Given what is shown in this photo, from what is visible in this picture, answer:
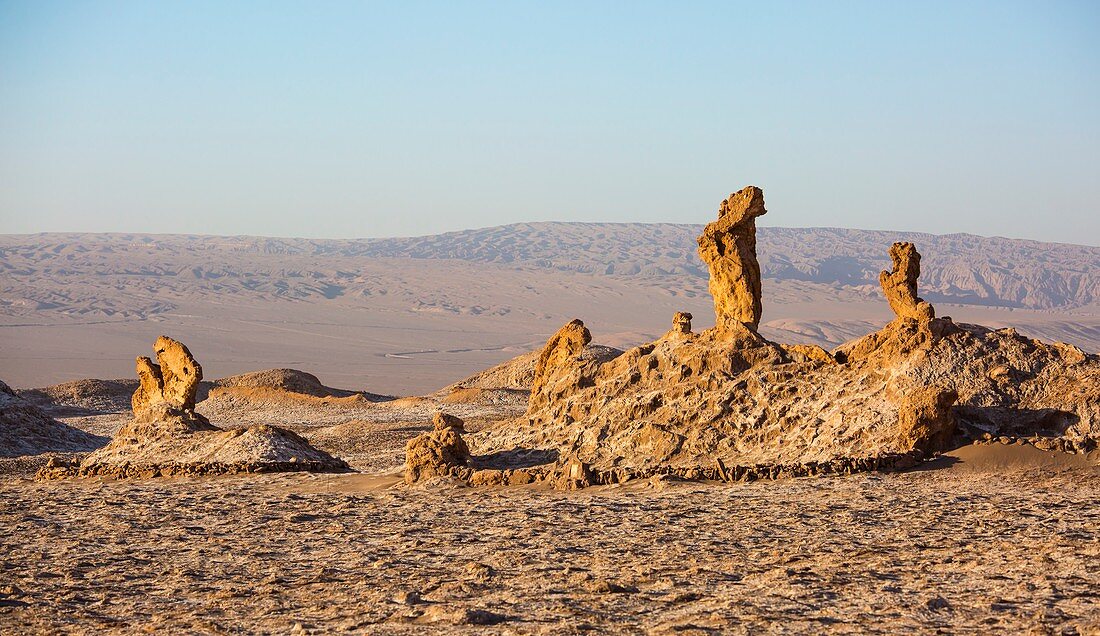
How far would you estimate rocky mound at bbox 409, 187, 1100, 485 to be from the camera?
41.2ft

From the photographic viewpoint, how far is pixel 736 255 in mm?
16234

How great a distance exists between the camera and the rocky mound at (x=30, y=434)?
65.6 feet

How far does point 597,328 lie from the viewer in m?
95.9

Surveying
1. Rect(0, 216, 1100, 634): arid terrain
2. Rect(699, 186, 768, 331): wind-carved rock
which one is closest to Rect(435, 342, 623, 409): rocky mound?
Rect(0, 216, 1100, 634): arid terrain

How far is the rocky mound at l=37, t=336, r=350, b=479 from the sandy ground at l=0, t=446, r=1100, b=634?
4.38 feet

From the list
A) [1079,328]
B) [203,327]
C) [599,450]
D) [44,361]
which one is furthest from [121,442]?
[1079,328]

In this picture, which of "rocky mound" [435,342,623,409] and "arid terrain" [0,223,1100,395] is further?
"arid terrain" [0,223,1100,395]

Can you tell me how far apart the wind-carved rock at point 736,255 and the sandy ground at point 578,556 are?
4501 mm

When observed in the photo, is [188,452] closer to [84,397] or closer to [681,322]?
[681,322]

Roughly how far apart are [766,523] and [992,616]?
3.26m

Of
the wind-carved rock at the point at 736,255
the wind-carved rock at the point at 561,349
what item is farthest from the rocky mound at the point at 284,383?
the wind-carved rock at the point at 736,255

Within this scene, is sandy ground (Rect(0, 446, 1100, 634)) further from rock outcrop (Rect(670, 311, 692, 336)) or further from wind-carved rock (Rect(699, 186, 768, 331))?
rock outcrop (Rect(670, 311, 692, 336))

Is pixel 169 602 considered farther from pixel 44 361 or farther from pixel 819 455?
pixel 44 361

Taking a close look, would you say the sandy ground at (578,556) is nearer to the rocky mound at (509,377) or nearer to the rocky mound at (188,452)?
the rocky mound at (188,452)
